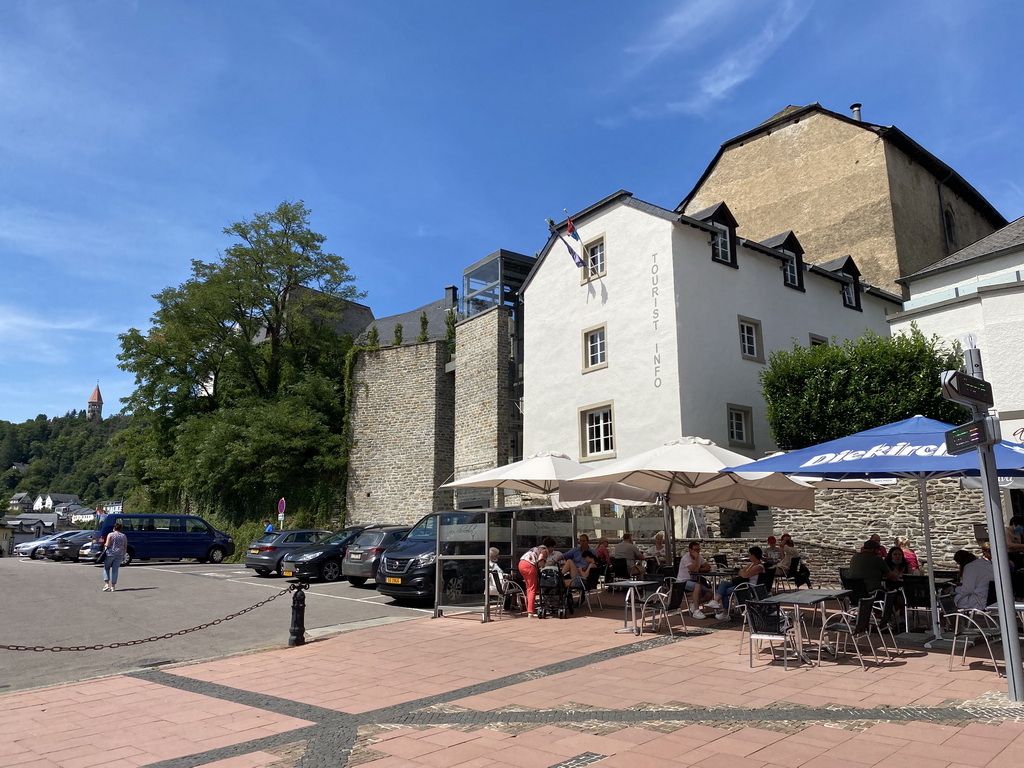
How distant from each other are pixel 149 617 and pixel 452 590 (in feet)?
16.4

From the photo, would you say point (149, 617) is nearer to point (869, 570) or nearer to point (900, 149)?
point (869, 570)

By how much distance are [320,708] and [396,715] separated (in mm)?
756

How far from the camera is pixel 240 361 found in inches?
1344

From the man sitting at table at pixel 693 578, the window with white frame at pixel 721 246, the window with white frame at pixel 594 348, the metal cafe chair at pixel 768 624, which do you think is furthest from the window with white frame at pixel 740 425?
the metal cafe chair at pixel 768 624

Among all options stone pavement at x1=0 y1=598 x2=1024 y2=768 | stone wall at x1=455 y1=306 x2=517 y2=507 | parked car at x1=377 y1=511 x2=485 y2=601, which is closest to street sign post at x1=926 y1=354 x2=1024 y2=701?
stone pavement at x1=0 y1=598 x2=1024 y2=768

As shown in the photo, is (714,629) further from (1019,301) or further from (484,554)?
(1019,301)

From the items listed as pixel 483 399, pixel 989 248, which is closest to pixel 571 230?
pixel 483 399

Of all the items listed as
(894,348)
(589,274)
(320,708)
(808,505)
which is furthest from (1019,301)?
(320,708)

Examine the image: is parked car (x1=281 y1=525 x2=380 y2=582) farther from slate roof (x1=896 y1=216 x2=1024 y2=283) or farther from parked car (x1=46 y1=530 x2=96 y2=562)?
slate roof (x1=896 y1=216 x2=1024 y2=283)

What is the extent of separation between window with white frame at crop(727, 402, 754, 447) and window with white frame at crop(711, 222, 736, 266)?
13.8ft

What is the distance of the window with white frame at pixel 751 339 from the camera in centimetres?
2141

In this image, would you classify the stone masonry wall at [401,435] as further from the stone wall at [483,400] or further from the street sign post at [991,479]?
the street sign post at [991,479]

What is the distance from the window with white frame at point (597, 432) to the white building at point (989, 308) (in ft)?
27.6

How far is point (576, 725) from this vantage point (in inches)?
212
